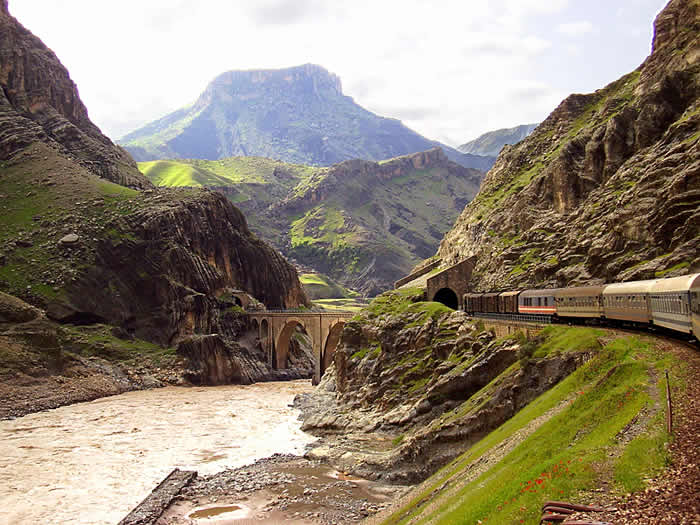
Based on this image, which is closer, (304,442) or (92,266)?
(304,442)

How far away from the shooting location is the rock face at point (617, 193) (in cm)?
5216

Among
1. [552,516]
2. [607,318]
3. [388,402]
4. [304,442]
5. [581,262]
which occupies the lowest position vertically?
[304,442]

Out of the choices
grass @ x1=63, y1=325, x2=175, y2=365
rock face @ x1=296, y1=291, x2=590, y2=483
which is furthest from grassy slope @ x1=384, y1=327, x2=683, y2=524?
grass @ x1=63, y1=325, x2=175, y2=365

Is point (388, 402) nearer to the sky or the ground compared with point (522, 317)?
nearer to the ground

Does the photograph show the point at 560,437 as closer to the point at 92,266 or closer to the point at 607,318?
the point at 607,318

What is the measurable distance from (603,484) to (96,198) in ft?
463

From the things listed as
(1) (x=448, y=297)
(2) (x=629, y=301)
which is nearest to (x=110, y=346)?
(1) (x=448, y=297)

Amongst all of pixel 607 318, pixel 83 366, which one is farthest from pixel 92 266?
pixel 607 318

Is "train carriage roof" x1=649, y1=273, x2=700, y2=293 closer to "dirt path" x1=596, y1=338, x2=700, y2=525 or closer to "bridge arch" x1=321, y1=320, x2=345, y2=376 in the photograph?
"dirt path" x1=596, y1=338, x2=700, y2=525

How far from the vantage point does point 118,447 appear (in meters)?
59.7

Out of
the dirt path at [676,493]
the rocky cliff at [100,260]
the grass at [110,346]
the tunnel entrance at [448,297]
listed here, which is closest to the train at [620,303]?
the dirt path at [676,493]

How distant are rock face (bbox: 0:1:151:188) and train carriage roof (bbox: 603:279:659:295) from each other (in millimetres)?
149571

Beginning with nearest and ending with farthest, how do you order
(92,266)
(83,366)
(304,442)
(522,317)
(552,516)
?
1. (552,516)
2. (522,317)
3. (304,442)
4. (83,366)
5. (92,266)

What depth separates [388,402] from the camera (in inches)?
2207
